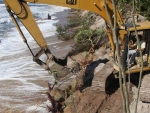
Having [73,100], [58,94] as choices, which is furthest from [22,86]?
[73,100]

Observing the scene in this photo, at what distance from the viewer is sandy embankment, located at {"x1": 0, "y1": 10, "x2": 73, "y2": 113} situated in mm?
8812

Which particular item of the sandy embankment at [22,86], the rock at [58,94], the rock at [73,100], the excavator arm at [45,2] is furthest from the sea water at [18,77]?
the excavator arm at [45,2]

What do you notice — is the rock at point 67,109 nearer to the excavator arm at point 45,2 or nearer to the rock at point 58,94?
the rock at point 58,94

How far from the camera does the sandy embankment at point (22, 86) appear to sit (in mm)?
8812

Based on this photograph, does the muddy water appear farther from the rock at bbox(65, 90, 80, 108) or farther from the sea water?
the rock at bbox(65, 90, 80, 108)

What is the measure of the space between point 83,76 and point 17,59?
6645 mm

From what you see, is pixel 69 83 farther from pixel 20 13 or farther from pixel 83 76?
pixel 20 13

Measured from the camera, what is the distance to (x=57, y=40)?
712 inches

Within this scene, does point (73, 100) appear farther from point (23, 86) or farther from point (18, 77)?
point (18, 77)

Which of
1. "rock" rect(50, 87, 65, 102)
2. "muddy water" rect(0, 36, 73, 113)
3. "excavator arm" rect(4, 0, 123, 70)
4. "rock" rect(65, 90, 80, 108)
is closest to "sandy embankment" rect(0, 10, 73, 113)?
"muddy water" rect(0, 36, 73, 113)

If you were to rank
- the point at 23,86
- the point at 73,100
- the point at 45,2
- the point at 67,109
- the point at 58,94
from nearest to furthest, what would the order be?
1. the point at 45,2
2. the point at 67,109
3. the point at 73,100
4. the point at 58,94
5. the point at 23,86

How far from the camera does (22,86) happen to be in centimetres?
1051

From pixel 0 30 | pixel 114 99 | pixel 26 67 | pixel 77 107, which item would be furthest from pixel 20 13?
pixel 0 30

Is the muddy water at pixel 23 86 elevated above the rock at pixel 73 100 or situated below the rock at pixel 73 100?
below
